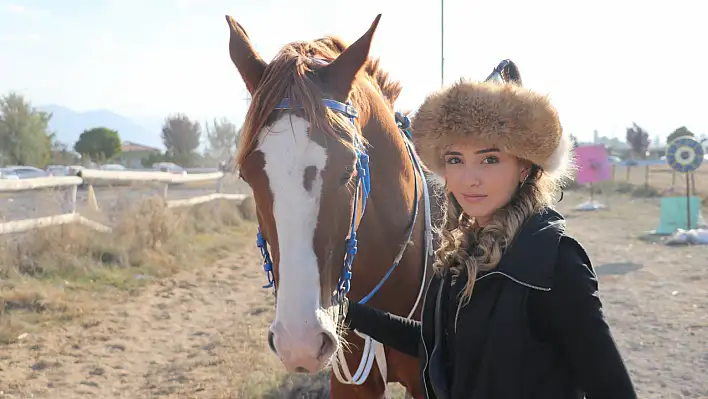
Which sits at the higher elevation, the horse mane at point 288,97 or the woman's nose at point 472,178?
the horse mane at point 288,97

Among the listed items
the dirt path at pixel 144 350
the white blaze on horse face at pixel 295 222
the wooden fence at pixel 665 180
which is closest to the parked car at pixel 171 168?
the dirt path at pixel 144 350

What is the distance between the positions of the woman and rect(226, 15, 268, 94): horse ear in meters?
0.70

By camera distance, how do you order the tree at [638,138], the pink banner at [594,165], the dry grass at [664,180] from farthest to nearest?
the tree at [638,138]
the dry grass at [664,180]
the pink banner at [594,165]

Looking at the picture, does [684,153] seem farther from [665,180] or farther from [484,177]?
[665,180]

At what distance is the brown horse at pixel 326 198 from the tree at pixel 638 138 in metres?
36.6

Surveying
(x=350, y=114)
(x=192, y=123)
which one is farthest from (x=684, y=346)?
(x=192, y=123)

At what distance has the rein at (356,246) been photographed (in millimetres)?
1815

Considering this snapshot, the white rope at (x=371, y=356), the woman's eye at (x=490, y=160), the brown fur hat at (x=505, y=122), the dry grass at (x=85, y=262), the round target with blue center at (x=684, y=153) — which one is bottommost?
the dry grass at (x=85, y=262)

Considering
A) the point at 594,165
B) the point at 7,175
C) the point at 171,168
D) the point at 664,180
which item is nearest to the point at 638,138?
the point at 664,180

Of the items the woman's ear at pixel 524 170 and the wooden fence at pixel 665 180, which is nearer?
the woman's ear at pixel 524 170

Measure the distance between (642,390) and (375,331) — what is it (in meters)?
2.93

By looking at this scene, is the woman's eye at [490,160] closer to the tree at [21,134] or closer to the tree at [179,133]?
the tree at [21,134]

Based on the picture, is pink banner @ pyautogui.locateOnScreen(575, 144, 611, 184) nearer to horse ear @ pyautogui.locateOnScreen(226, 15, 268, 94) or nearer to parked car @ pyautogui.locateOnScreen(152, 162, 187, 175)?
parked car @ pyautogui.locateOnScreen(152, 162, 187, 175)

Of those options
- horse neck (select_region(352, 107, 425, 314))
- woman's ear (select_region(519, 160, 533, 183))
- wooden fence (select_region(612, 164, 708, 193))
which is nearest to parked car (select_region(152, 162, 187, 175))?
horse neck (select_region(352, 107, 425, 314))
